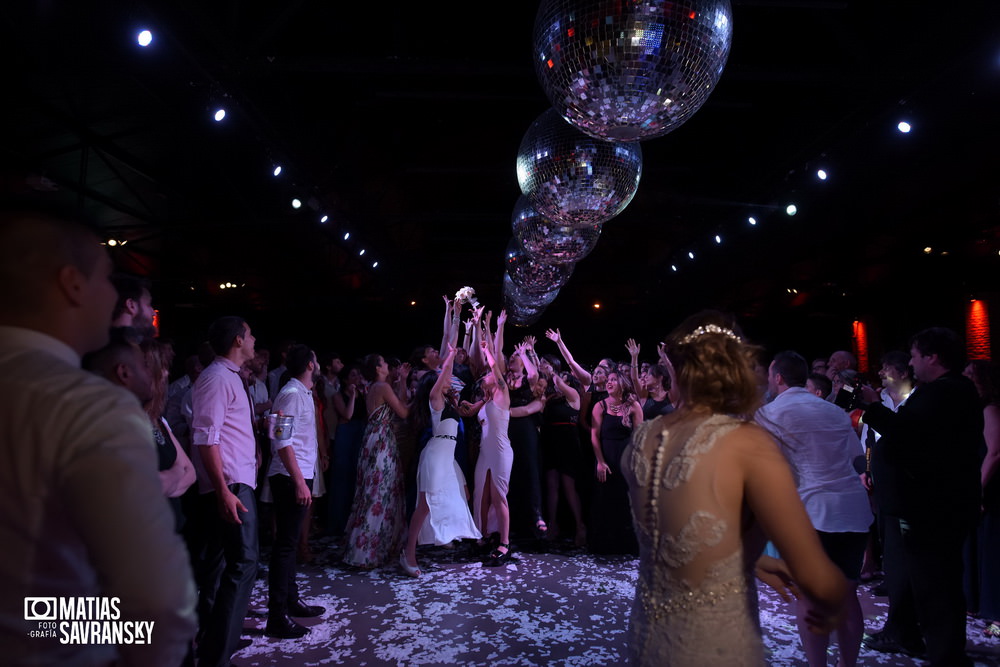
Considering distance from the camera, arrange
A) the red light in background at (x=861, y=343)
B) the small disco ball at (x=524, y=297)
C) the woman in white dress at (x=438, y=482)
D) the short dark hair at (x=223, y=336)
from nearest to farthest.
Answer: the short dark hair at (x=223, y=336) → the woman in white dress at (x=438, y=482) → the small disco ball at (x=524, y=297) → the red light in background at (x=861, y=343)

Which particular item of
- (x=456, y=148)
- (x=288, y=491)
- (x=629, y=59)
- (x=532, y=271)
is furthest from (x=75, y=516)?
(x=456, y=148)

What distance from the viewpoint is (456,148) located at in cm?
820

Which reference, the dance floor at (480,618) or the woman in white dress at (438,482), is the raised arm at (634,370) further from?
the woman in white dress at (438,482)

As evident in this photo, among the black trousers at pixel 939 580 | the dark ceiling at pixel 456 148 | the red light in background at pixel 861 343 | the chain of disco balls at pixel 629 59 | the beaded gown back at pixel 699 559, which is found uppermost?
the dark ceiling at pixel 456 148

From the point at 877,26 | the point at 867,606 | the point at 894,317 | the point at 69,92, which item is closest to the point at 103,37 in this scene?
the point at 69,92

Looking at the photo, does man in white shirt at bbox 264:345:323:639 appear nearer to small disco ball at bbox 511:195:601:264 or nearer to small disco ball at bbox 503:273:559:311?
small disco ball at bbox 511:195:601:264

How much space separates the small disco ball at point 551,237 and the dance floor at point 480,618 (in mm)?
2206

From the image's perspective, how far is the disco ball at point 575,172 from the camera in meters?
2.54

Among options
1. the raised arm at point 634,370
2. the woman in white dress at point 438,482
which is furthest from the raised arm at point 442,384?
the raised arm at point 634,370

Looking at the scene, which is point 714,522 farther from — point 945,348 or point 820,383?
point 820,383

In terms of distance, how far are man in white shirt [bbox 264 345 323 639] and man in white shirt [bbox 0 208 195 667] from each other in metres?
2.49

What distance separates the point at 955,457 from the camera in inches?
108

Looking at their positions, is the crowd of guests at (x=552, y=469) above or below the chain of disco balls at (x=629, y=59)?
below

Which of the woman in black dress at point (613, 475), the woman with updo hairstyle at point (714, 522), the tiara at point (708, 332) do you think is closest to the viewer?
the woman with updo hairstyle at point (714, 522)
